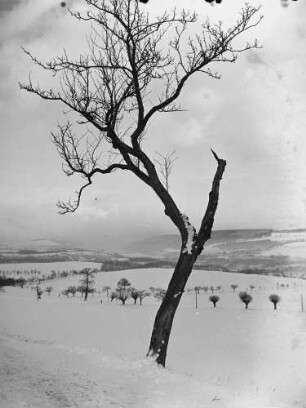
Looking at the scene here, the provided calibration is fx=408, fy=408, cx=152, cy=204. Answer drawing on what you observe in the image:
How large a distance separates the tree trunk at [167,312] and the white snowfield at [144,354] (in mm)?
385

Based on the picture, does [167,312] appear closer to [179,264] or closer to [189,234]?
[179,264]

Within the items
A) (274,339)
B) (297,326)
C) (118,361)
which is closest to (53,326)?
(274,339)

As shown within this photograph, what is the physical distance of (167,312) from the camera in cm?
929

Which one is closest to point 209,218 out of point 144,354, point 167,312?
point 167,312

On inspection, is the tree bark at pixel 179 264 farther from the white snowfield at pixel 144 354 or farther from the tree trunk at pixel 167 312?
the white snowfield at pixel 144 354

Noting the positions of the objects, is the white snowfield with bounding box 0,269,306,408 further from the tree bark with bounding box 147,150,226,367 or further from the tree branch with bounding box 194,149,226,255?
the tree branch with bounding box 194,149,226,255

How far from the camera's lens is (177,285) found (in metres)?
9.35

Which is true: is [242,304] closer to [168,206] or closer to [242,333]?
[242,333]

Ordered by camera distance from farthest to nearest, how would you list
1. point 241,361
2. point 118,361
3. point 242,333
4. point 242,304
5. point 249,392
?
1. point 242,304
2. point 242,333
3. point 241,361
4. point 118,361
5. point 249,392

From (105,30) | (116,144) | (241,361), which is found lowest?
(241,361)

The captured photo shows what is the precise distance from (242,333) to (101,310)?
1135 inches

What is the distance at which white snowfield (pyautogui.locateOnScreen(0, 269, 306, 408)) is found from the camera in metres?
6.50

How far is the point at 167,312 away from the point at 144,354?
36.5 m

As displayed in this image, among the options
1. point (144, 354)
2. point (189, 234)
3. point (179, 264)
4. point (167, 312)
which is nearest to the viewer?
point (167, 312)
